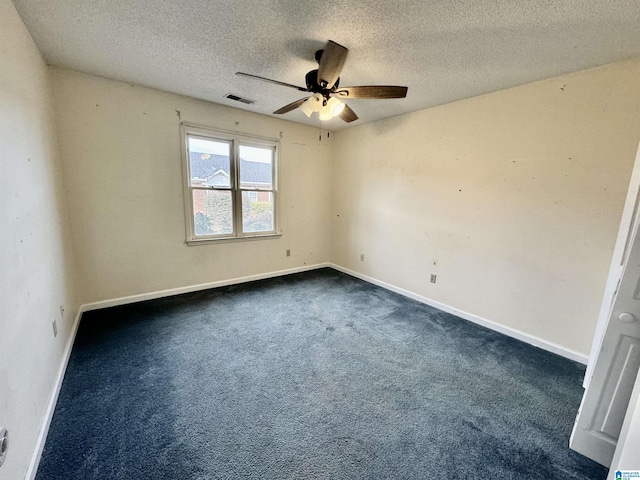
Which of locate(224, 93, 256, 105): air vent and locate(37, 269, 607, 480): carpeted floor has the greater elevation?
locate(224, 93, 256, 105): air vent

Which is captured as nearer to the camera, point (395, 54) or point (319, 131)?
point (395, 54)

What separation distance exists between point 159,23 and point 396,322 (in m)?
3.24

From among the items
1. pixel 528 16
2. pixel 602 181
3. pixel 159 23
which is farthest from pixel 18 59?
pixel 602 181

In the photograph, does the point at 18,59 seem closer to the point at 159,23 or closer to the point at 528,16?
the point at 159,23

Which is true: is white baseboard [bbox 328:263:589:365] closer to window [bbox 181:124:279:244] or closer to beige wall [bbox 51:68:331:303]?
window [bbox 181:124:279:244]

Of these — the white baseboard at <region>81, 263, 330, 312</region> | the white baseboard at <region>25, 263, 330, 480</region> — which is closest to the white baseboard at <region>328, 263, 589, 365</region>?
the white baseboard at <region>81, 263, 330, 312</region>

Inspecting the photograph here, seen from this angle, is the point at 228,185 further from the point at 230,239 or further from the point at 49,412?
the point at 49,412

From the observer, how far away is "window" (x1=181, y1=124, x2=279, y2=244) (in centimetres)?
331

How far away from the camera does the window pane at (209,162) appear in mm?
3298

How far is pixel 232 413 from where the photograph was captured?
160 cm

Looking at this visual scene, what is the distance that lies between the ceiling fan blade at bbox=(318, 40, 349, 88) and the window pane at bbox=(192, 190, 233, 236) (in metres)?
2.20

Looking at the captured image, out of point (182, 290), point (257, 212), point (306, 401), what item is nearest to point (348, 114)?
point (257, 212)

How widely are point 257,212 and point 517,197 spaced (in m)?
3.21

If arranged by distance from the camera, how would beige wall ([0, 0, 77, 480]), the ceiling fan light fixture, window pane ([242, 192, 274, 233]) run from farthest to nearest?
window pane ([242, 192, 274, 233])
the ceiling fan light fixture
beige wall ([0, 0, 77, 480])
